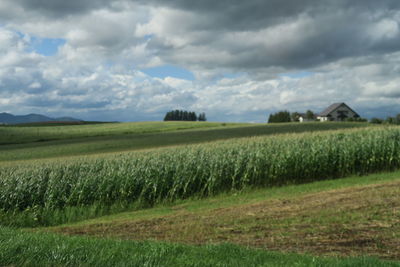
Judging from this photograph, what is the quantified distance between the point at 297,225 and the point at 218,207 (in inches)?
175

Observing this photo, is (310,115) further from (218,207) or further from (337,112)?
(218,207)

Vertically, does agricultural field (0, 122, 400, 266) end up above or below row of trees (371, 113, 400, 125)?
below

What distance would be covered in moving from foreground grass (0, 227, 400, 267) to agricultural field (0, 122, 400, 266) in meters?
0.02

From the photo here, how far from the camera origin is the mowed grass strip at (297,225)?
8.02 meters

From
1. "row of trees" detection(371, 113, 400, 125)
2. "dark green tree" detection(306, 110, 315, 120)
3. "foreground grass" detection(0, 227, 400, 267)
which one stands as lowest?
"foreground grass" detection(0, 227, 400, 267)

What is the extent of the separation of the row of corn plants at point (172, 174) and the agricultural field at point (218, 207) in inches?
2.3

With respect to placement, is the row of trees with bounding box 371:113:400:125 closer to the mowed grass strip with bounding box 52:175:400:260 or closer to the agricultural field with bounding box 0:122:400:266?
the agricultural field with bounding box 0:122:400:266

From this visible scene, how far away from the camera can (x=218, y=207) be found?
1358cm

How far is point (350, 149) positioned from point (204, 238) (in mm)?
14098

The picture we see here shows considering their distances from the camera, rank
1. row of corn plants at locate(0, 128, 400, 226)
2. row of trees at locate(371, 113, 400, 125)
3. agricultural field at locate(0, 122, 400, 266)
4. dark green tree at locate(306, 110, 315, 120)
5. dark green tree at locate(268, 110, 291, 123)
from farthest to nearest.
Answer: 1. dark green tree at locate(306, 110, 315, 120)
2. dark green tree at locate(268, 110, 291, 123)
3. row of trees at locate(371, 113, 400, 125)
4. row of corn plants at locate(0, 128, 400, 226)
5. agricultural field at locate(0, 122, 400, 266)

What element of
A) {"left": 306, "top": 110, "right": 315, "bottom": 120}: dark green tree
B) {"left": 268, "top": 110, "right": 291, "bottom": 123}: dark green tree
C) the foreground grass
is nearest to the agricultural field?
the foreground grass

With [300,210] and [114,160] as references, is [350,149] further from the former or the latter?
[114,160]

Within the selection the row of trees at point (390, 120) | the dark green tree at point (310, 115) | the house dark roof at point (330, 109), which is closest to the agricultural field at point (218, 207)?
the row of trees at point (390, 120)

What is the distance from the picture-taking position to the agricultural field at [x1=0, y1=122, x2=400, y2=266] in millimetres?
6297
